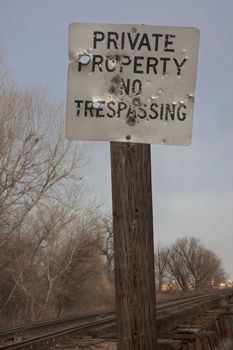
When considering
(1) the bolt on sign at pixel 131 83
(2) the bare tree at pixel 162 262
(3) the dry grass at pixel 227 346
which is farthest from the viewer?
(2) the bare tree at pixel 162 262

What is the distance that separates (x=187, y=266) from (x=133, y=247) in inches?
4774

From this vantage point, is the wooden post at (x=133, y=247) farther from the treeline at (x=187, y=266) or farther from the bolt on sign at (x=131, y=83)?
the treeline at (x=187, y=266)

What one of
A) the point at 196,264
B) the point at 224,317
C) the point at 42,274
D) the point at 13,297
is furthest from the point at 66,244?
the point at 196,264

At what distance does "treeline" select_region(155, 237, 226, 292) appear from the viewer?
11931 cm

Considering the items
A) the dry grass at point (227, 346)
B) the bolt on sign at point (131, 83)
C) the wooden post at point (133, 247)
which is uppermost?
the bolt on sign at point (131, 83)

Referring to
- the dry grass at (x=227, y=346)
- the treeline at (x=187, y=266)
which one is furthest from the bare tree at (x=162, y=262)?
the dry grass at (x=227, y=346)

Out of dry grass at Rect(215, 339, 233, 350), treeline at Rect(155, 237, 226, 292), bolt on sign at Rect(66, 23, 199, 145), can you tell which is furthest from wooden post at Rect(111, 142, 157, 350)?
treeline at Rect(155, 237, 226, 292)

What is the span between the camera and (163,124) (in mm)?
2988

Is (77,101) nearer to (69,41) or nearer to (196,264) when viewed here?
(69,41)

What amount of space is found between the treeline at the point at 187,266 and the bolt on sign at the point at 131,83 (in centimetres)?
11358

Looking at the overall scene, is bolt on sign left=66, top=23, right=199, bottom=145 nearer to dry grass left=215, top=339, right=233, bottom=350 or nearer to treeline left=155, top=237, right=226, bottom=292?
dry grass left=215, top=339, right=233, bottom=350

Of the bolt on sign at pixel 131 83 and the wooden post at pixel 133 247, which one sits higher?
the bolt on sign at pixel 131 83

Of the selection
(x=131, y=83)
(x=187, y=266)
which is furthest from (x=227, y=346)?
(x=187, y=266)

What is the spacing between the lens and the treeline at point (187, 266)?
11931cm
